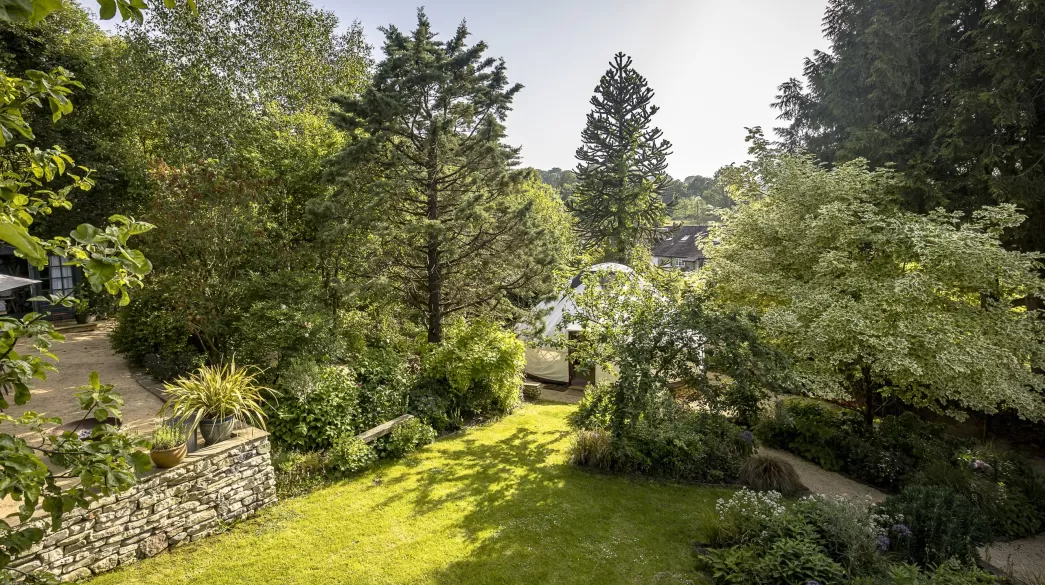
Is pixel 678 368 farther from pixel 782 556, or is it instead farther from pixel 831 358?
pixel 782 556

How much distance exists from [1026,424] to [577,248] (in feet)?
54.4

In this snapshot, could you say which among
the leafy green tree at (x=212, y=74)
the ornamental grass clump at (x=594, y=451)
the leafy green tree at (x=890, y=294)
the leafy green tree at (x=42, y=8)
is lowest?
the ornamental grass clump at (x=594, y=451)

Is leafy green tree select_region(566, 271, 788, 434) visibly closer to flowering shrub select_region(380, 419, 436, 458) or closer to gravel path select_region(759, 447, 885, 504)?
gravel path select_region(759, 447, 885, 504)

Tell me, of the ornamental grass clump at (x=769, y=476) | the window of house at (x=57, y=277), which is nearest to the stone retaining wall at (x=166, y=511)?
the ornamental grass clump at (x=769, y=476)

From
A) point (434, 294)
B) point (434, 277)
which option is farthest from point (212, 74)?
point (434, 294)

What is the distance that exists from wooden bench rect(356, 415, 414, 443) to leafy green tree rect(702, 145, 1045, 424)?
6.67 meters

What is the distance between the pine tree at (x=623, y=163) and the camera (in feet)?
69.1

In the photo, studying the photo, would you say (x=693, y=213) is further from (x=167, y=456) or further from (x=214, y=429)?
(x=167, y=456)

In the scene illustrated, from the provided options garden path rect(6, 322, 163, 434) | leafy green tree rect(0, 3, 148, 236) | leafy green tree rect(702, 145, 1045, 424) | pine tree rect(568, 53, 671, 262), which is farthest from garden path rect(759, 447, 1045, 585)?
leafy green tree rect(0, 3, 148, 236)

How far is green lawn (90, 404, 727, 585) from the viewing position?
532cm

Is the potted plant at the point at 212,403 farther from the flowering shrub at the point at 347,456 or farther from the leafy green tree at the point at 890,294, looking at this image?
the leafy green tree at the point at 890,294

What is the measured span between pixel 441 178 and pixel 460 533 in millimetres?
7518

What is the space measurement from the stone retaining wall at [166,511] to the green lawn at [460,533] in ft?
0.60

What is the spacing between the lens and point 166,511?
5.53m
